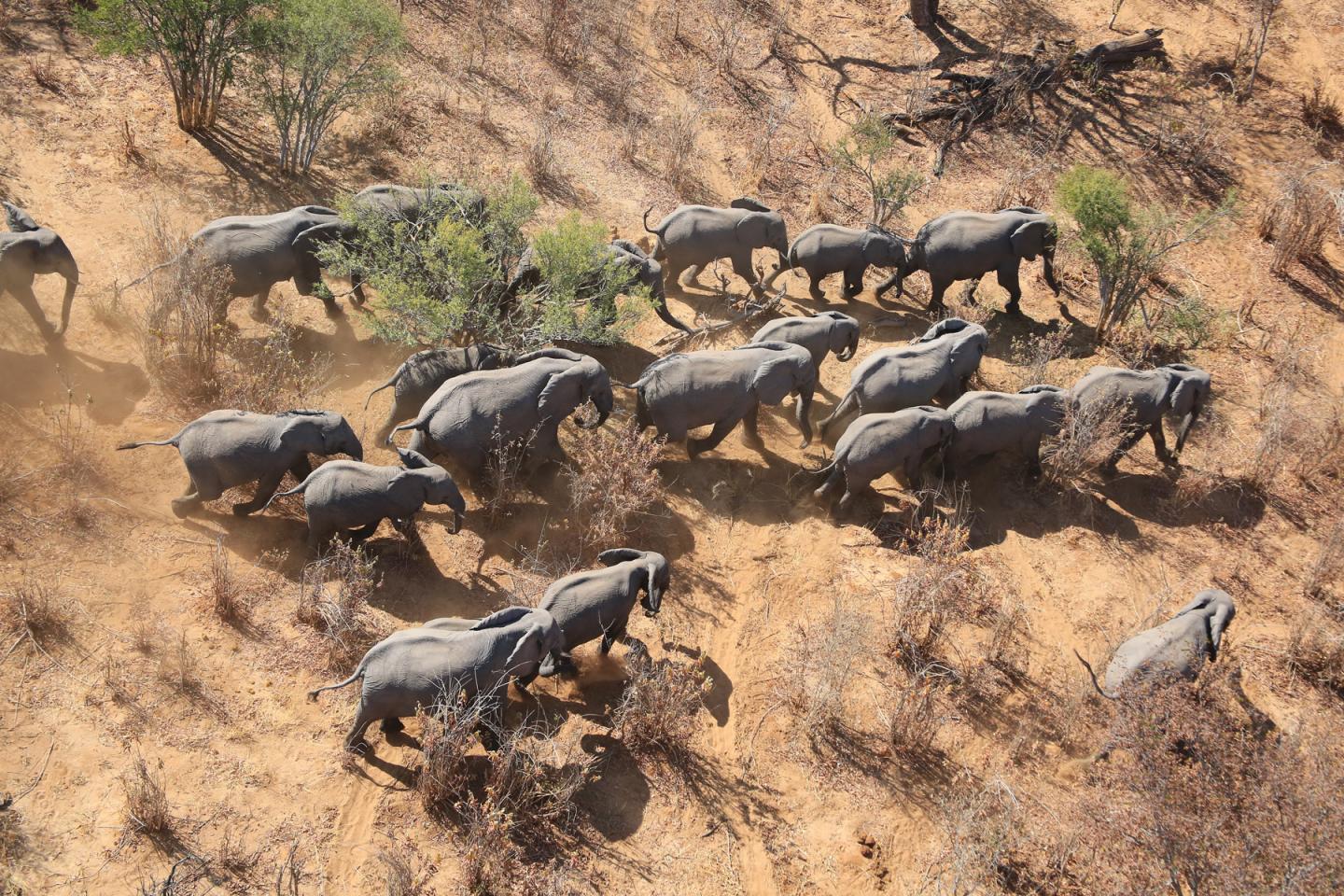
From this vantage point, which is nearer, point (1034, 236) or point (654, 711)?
point (654, 711)

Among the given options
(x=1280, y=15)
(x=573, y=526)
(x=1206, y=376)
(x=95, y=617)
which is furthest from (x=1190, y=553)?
(x=1280, y=15)

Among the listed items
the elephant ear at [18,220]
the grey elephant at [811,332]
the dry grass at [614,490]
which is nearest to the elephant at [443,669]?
the dry grass at [614,490]

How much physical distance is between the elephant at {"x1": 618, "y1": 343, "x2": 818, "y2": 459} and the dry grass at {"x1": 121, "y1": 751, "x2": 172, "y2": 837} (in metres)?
5.69

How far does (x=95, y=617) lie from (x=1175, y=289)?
14433 millimetres

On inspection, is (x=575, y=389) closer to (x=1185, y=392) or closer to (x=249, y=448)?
(x=249, y=448)

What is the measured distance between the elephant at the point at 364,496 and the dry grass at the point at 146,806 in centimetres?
249

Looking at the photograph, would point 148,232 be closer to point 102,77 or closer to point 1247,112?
point 102,77

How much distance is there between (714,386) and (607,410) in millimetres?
1179

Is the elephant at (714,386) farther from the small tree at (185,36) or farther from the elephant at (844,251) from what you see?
the small tree at (185,36)

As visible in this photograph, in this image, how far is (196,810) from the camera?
6.77m

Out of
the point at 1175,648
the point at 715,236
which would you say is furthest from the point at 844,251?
the point at 1175,648

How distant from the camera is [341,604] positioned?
799cm

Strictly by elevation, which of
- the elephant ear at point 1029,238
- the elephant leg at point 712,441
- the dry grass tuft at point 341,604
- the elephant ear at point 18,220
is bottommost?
the dry grass tuft at point 341,604

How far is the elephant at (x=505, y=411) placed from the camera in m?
9.37
